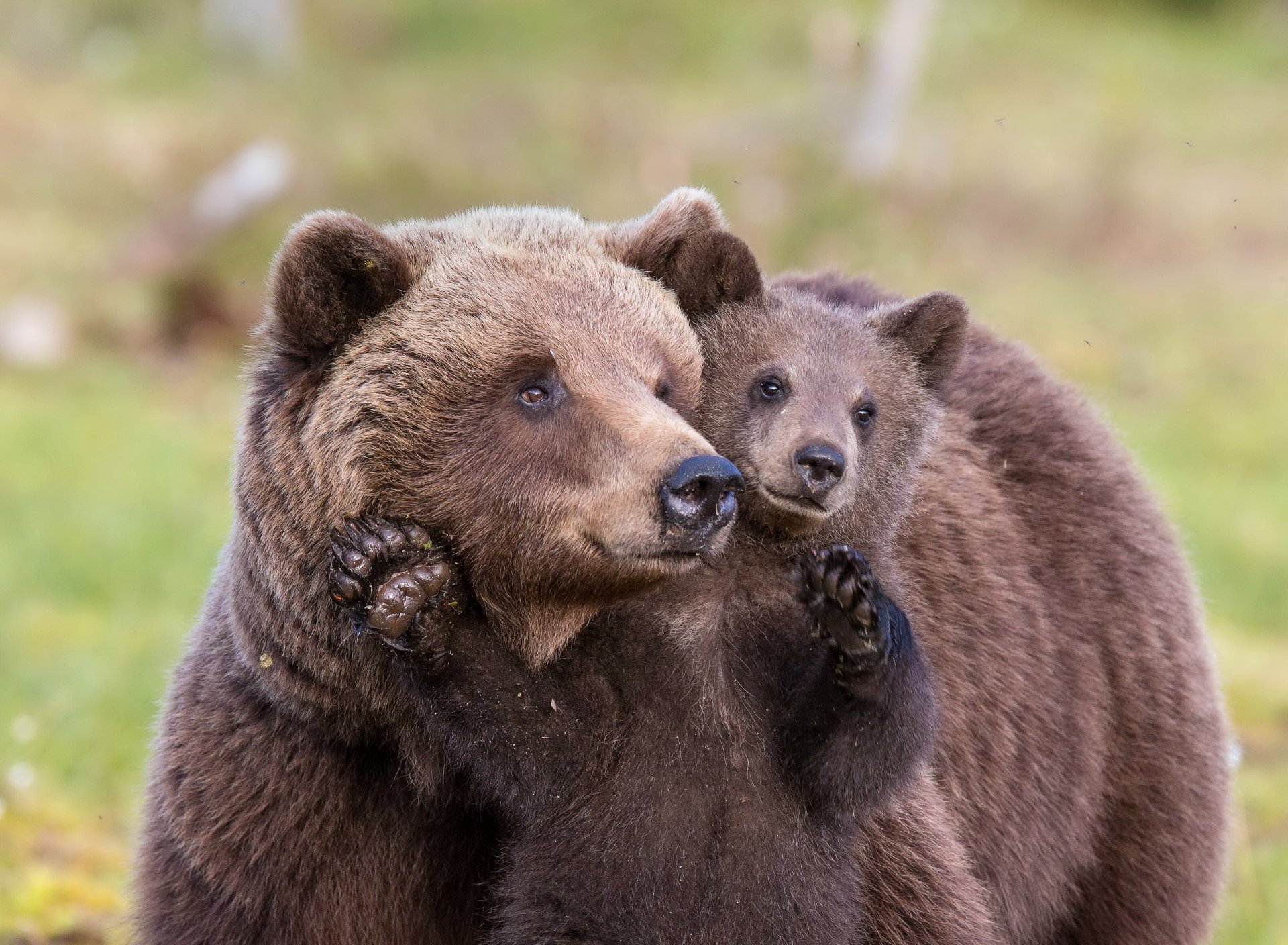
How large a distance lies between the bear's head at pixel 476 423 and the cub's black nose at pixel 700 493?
5cm

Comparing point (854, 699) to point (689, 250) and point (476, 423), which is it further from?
point (689, 250)

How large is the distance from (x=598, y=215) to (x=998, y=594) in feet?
43.4

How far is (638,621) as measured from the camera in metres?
3.98

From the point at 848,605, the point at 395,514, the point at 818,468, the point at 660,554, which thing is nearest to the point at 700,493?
the point at 660,554

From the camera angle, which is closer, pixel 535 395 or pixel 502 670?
pixel 502 670

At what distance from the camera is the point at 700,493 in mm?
3547

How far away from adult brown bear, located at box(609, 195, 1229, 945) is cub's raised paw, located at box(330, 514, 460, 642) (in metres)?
0.78

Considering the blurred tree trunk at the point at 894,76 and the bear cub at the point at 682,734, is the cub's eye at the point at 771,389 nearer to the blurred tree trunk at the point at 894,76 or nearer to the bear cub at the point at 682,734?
the bear cub at the point at 682,734

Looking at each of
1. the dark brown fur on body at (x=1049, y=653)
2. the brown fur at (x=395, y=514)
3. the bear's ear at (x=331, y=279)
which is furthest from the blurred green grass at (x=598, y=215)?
the bear's ear at (x=331, y=279)

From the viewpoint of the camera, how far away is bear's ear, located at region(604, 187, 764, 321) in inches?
173

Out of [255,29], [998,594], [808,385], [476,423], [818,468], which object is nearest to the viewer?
[476,423]

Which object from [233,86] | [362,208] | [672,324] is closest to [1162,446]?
[362,208]

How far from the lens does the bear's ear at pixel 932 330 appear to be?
15.5 feet

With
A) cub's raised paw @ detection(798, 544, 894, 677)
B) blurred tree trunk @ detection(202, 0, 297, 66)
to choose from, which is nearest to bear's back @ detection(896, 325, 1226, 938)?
cub's raised paw @ detection(798, 544, 894, 677)
